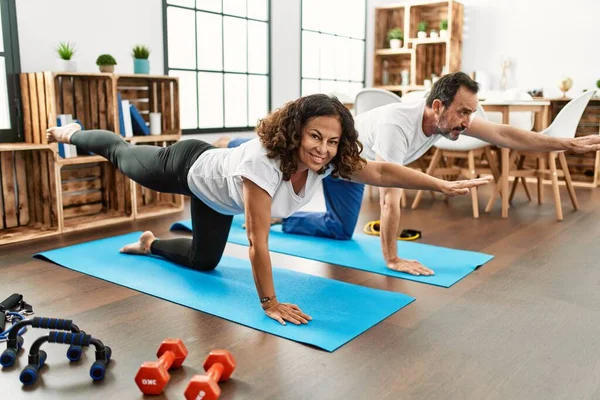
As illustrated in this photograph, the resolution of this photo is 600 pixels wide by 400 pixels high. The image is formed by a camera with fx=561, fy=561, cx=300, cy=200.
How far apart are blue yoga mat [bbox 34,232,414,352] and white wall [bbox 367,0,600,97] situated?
4807 millimetres

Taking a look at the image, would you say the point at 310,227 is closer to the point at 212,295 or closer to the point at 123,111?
the point at 212,295

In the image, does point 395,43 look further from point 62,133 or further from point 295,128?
point 295,128

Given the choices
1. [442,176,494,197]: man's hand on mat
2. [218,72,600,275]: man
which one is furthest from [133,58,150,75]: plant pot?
[442,176,494,197]: man's hand on mat

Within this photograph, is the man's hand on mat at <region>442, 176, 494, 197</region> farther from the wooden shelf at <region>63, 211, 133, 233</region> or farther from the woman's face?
the wooden shelf at <region>63, 211, 133, 233</region>

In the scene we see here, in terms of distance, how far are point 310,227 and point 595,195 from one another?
302 cm

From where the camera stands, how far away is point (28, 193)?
3.56m

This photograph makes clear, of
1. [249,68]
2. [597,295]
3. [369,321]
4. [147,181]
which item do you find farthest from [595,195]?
[147,181]

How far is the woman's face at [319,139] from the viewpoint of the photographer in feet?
6.28

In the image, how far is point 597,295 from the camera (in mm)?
2357

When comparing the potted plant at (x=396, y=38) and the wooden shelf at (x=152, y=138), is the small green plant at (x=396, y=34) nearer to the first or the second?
the potted plant at (x=396, y=38)

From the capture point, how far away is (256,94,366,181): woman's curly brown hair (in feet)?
6.31

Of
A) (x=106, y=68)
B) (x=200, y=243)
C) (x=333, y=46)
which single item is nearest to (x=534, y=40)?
(x=333, y=46)

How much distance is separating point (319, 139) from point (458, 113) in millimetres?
876

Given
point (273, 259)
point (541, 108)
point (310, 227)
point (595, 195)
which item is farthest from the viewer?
point (595, 195)
